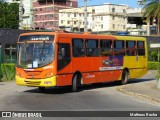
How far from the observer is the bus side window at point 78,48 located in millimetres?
22703

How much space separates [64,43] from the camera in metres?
21.9

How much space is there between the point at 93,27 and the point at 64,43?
144 meters

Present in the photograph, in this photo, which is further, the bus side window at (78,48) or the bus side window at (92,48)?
the bus side window at (92,48)

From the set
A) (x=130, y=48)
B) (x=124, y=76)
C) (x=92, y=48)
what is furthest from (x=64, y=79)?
(x=130, y=48)

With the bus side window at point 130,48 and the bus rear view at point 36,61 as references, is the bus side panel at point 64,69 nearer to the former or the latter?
the bus rear view at point 36,61

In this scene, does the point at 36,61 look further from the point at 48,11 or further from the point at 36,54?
the point at 48,11

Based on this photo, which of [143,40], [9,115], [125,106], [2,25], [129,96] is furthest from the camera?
[2,25]

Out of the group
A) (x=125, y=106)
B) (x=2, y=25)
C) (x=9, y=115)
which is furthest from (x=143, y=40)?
(x=2, y=25)

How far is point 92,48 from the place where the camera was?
2442 centimetres

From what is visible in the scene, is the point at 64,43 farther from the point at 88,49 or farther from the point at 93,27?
the point at 93,27

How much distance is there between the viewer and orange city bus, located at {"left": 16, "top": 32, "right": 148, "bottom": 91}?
69.5 feet

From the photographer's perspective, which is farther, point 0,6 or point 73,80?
point 0,6

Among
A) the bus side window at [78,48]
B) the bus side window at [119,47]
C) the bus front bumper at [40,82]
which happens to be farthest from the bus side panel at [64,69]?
the bus side window at [119,47]

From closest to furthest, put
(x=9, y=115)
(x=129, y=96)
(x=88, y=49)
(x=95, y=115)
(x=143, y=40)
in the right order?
(x=9, y=115) → (x=95, y=115) → (x=129, y=96) → (x=88, y=49) → (x=143, y=40)
